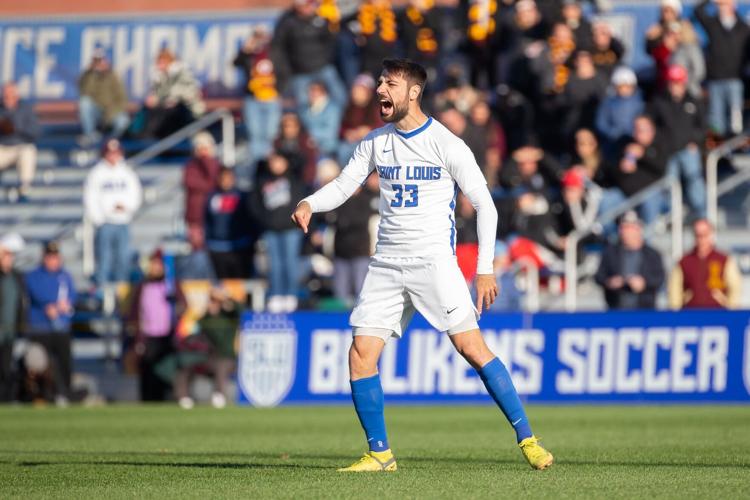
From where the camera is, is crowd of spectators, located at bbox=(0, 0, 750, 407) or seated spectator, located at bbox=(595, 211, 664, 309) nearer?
seated spectator, located at bbox=(595, 211, 664, 309)

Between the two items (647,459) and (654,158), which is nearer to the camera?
(647,459)

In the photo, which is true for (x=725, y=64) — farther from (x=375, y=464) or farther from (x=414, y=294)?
(x=375, y=464)

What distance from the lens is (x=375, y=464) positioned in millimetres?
9227

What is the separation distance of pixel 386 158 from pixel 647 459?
2.80 m

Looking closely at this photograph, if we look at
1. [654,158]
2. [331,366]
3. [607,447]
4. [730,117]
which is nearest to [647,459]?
[607,447]

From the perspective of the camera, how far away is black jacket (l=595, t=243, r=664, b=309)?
1917 cm

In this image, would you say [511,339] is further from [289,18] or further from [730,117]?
[289,18]

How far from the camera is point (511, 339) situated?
18.7 metres

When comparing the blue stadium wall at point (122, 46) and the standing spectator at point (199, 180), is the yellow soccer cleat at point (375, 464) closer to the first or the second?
the standing spectator at point (199, 180)

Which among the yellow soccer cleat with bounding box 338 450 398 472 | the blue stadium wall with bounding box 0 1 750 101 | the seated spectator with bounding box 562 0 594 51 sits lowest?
the yellow soccer cleat with bounding box 338 450 398 472

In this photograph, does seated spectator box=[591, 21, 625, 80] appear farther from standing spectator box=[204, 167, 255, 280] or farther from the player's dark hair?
the player's dark hair

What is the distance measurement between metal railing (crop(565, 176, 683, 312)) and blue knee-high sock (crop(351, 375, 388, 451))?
36.2 feet

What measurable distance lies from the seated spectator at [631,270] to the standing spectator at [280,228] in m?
4.42

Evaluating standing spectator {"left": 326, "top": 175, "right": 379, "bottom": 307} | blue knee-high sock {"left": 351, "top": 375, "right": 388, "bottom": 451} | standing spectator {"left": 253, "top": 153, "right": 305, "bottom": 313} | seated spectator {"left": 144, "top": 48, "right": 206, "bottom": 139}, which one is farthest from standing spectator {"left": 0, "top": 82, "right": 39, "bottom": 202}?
blue knee-high sock {"left": 351, "top": 375, "right": 388, "bottom": 451}
